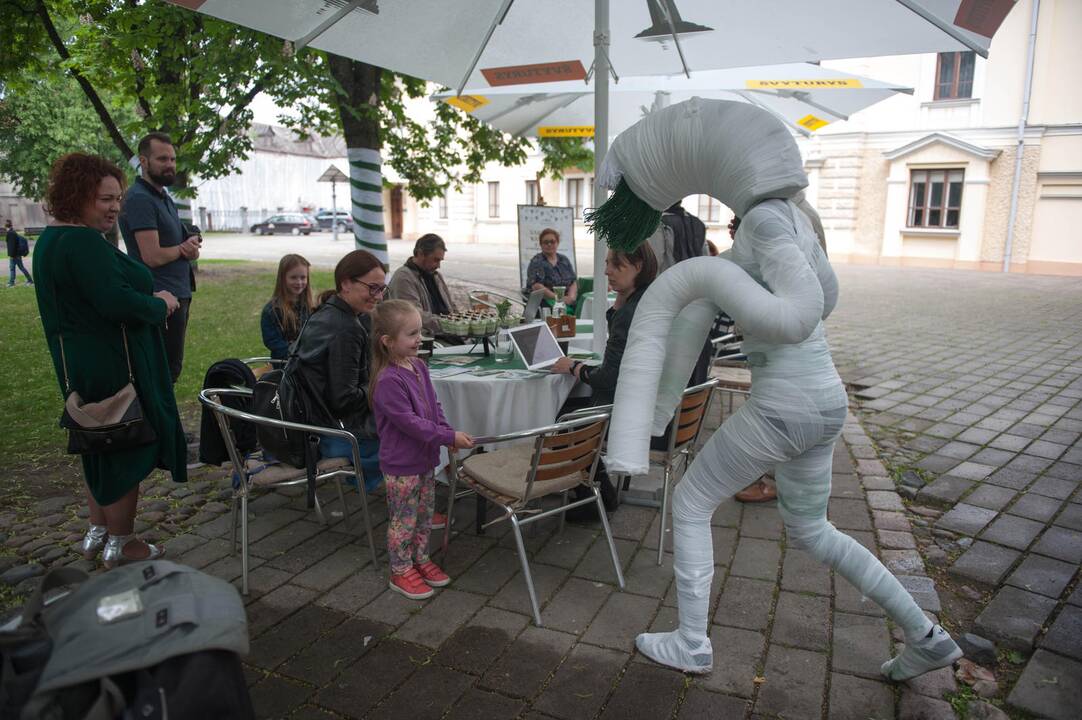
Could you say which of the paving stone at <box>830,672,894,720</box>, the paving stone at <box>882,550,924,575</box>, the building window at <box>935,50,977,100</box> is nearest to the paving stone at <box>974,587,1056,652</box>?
the paving stone at <box>882,550,924,575</box>

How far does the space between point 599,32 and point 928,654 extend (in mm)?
3564

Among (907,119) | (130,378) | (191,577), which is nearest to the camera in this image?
(191,577)

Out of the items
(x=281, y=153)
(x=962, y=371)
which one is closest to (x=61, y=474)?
(x=962, y=371)

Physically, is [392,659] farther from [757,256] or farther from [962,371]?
[962,371]

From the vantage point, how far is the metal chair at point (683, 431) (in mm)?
3434

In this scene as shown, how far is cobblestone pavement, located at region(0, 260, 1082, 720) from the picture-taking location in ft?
8.09

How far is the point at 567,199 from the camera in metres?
32.0

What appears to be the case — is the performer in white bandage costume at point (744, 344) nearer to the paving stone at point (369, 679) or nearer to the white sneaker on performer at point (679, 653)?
the white sneaker on performer at point (679, 653)

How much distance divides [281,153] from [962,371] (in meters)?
54.9

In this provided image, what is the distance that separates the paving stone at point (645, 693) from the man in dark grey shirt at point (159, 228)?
10.8 ft

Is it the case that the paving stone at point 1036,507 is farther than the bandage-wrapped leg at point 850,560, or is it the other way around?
the paving stone at point 1036,507

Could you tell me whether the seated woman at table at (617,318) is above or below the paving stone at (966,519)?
above

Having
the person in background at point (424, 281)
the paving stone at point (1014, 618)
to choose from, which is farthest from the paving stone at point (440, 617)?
the person in background at point (424, 281)

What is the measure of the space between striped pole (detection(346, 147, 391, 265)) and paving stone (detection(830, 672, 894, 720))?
6.43 meters
